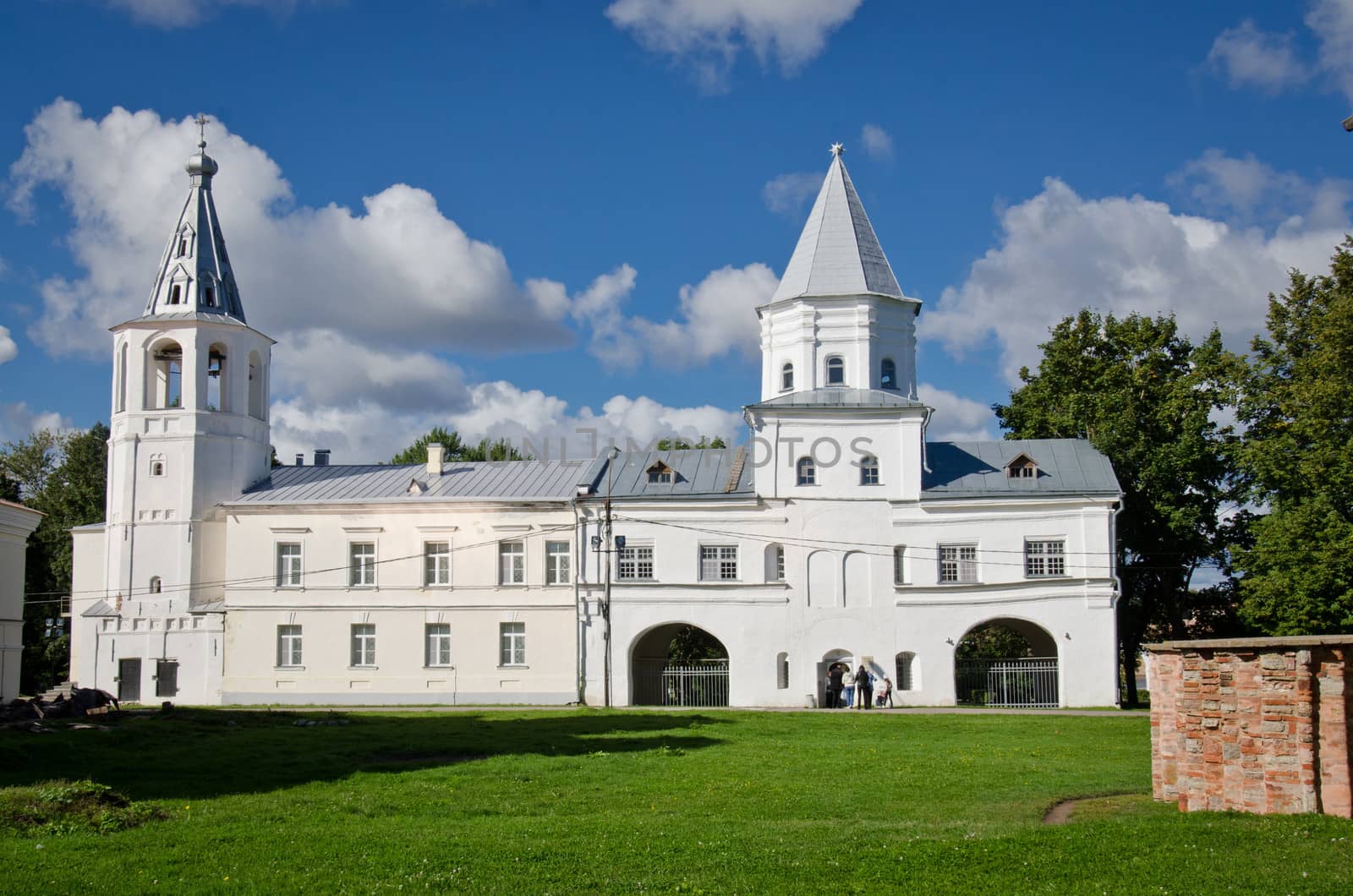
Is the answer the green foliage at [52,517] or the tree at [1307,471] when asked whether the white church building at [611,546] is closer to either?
the tree at [1307,471]

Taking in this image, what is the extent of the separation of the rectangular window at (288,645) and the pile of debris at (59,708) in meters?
14.5

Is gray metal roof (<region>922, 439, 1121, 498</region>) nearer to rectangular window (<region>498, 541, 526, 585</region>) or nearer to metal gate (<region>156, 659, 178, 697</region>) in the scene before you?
rectangular window (<region>498, 541, 526, 585</region>)

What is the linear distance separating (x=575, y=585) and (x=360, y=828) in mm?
29097

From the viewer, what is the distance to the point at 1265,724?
1331 centimetres

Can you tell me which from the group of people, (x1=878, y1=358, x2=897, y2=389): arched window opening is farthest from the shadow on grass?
(x1=878, y1=358, x2=897, y2=389): arched window opening

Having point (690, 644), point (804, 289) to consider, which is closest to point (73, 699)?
point (804, 289)

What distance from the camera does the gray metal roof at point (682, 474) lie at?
142 ft

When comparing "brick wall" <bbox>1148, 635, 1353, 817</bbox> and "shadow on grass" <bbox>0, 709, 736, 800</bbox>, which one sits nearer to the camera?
"brick wall" <bbox>1148, 635, 1353, 817</bbox>

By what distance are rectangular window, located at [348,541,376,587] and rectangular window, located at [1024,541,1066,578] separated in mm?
21400

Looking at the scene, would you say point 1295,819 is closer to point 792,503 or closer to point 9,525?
point 9,525

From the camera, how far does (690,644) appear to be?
177 ft

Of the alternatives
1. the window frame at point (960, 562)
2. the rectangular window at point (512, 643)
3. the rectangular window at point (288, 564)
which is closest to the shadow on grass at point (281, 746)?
the rectangular window at point (512, 643)

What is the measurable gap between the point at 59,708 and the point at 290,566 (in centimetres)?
1874

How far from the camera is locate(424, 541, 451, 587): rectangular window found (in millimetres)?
45000
